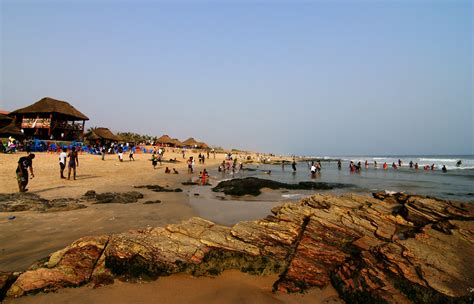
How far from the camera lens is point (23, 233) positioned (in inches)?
303

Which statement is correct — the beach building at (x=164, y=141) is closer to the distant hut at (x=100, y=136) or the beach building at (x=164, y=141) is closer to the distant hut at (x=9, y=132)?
the distant hut at (x=100, y=136)

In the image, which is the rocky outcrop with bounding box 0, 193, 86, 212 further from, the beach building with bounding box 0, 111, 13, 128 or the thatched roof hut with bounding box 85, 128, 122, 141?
the thatched roof hut with bounding box 85, 128, 122, 141

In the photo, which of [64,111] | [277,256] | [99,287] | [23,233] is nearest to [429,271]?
[277,256]

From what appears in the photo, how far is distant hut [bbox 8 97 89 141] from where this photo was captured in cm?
3950

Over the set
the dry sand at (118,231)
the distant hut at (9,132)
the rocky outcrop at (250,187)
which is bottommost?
the rocky outcrop at (250,187)

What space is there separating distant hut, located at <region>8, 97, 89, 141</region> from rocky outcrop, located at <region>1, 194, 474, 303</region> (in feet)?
139

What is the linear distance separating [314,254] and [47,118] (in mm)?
47230

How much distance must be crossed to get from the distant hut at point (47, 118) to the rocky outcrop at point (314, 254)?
139 feet

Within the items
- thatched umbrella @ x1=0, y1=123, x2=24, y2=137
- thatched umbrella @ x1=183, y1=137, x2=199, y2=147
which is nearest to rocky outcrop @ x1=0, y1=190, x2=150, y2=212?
thatched umbrella @ x1=0, y1=123, x2=24, y2=137

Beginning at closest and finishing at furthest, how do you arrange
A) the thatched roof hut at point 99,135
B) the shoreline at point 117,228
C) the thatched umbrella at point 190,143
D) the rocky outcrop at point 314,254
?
the rocky outcrop at point 314,254
the shoreline at point 117,228
the thatched roof hut at point 99,135
the thatched umbrella at point 190,143

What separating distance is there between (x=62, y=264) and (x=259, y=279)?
4.25 metres

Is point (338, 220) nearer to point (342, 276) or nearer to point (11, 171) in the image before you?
point (342, 276)

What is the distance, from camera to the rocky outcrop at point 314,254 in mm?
4898

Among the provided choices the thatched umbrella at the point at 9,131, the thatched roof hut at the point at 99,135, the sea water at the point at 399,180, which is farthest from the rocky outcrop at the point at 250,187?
the thatched roof hut at the point at 99,135
